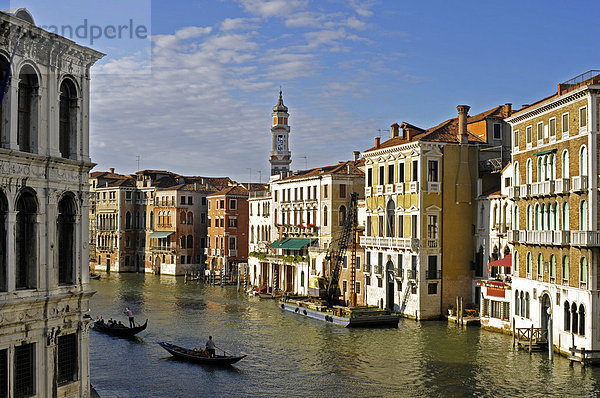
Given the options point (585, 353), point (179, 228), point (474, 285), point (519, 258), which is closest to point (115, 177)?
point (179, 228)

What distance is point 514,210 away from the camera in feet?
110

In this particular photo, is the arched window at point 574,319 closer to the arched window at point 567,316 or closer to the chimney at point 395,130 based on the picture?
the arched window at point 567,316

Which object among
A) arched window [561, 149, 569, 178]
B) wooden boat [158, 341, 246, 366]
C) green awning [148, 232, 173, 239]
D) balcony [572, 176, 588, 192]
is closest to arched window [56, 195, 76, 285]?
wooden boat [158, 341, 246, 366]

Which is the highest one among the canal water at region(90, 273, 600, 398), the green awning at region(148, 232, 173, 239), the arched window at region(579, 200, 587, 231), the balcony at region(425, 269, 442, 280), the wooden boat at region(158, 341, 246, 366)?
the arched window at region(579, 200, 587, 231)

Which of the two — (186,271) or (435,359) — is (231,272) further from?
(435,359)

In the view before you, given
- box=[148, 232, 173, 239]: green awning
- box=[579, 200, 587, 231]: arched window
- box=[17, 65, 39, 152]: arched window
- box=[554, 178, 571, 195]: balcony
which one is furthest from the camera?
box=[148, 232, 173, 239]: green awning

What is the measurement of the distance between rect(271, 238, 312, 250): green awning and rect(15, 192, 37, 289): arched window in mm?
37438

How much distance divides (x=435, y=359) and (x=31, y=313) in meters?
17.7

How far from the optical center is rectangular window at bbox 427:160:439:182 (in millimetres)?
39312

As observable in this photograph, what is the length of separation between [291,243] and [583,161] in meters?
29.4

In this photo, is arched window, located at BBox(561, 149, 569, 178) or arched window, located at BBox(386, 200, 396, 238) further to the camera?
arched window, located at BBox(386, 200, 396, 238)

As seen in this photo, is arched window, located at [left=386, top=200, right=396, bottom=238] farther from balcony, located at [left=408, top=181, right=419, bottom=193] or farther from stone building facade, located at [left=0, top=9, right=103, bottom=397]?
stone building facade, located at [left=0, top=9, right=103, bottom=397]

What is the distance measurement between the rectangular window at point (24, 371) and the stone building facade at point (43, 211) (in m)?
0.02

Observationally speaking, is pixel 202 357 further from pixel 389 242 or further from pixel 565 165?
pixel 389 242
